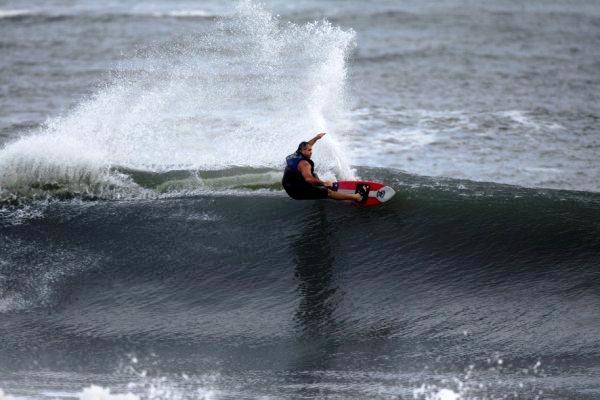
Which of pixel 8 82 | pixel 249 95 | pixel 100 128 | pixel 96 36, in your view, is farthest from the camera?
pixel 96 36

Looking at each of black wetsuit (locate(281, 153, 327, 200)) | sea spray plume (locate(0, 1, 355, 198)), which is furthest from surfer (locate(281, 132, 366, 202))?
sea spray plume (locate(0, 1, 355, 198))

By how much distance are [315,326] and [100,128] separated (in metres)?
7.93

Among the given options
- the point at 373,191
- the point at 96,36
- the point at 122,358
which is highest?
the point at 96,36

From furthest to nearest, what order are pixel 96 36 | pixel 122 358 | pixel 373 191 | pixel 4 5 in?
pixel 4 5 → pixel 96 36 → pixel 373 191 → pixel 122 358

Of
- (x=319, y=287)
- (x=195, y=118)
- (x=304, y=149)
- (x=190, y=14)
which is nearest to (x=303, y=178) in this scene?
(x=304, y=149)

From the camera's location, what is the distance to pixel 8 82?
25609 millimetres

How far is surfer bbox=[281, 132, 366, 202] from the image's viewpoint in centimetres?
1267

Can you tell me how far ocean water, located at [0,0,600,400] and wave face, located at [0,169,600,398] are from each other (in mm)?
33

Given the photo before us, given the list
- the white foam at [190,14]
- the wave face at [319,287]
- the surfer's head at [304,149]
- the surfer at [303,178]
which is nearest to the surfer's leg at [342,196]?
the surfer at [303,178]

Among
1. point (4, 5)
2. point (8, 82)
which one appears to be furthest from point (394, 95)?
point (4, 5)

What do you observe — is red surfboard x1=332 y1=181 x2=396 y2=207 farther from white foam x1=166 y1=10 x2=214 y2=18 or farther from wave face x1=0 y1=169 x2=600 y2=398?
white foam x1=166 y1=10 x2=214 y2=18

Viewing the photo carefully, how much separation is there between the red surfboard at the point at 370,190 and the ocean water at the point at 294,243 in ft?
0.51

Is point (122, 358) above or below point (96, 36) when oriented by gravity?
below

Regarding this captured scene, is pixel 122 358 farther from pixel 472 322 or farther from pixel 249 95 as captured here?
pixel 249 95
